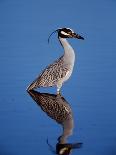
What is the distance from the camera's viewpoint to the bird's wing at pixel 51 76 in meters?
1.68

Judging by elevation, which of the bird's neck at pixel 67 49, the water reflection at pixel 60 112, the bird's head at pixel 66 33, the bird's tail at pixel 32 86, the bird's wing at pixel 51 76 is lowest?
the water reflection at pixel 60 112

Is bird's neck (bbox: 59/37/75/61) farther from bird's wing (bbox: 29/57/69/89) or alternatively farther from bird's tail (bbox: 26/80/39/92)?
bird's tail (bbox: 26/80/39/92)

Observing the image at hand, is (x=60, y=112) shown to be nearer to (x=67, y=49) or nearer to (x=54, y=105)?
(x=54, y=105)

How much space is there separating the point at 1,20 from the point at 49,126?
651 mm

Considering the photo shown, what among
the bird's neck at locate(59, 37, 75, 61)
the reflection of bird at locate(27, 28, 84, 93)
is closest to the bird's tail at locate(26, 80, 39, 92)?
the reflection of bird at locate(27, 28, 84, 93)

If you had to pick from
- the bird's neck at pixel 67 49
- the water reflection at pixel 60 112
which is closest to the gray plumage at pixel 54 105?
the water reflection at pixel 60 112

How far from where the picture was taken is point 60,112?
1.53 meters

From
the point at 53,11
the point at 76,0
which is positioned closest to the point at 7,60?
the point at 53,11

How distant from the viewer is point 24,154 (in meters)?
1.37

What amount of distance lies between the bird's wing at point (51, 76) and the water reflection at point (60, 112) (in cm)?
4

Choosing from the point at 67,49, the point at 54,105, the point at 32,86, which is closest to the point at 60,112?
the point at 54,105

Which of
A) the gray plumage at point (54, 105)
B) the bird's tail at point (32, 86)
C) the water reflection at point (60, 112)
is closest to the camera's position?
the water reflection at point (60, 112)

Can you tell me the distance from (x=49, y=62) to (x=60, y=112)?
0.98 feet

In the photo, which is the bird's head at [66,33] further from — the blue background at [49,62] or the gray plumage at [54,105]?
the gray plumage at [54,105]
